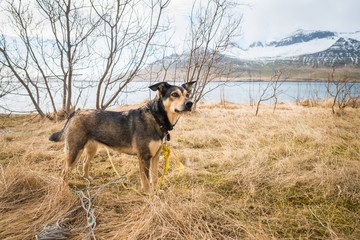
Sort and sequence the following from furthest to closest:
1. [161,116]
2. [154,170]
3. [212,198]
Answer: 1. [154,170]
2. [161,116]
3. [212,198]

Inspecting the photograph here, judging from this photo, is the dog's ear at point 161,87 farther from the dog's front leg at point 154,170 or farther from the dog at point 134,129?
the dog's front leg at point 154,170

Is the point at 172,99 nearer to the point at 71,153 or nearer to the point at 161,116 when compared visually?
the point at 161,116

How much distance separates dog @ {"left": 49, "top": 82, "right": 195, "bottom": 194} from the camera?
3191 mm

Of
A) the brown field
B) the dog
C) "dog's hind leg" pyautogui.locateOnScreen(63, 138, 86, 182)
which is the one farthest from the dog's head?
"dog's hind leg" pyautogui.locateOnScreen(63, 138, 86, 182)

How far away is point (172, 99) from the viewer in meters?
3.26

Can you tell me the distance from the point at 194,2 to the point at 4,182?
8.83m

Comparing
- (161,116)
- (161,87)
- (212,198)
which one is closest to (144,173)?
(161,116)

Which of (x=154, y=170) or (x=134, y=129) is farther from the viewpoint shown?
(x=154, y=170)

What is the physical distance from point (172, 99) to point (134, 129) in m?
0.91

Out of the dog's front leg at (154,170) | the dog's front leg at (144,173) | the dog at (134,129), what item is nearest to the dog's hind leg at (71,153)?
the dog at (134,129)

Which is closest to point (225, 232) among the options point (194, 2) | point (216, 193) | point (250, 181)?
point (216, 193)

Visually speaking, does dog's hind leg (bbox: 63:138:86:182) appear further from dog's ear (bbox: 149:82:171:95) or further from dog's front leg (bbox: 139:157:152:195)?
dog's ear (bbox: 149:82:171:95)

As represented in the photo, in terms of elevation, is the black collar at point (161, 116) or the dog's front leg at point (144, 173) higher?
the black collar at point (161, 116)

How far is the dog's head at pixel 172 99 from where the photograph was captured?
3149 mm
